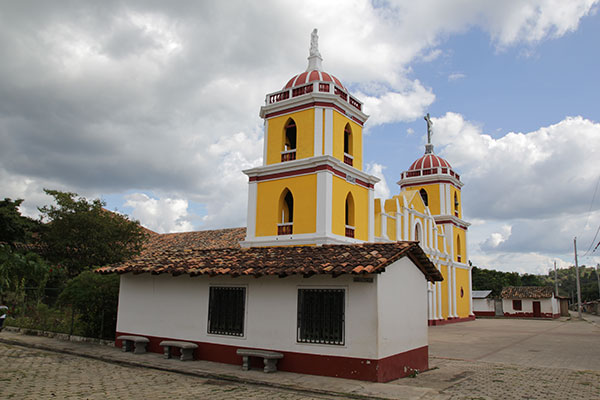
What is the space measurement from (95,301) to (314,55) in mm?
13350

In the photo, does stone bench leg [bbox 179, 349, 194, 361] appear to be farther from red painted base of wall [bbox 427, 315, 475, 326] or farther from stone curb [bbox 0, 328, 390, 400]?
red painted base of wall [bbox 427, 315, 475, 326]

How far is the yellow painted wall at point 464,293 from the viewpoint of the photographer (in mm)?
35469

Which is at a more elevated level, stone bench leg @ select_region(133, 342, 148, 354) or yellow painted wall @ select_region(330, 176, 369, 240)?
yellow painted wall @ select_region(330, 176, 369, 240)

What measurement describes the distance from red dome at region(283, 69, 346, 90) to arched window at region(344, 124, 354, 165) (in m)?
1.82

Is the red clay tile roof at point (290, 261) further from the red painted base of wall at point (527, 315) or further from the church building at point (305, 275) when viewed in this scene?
the red painted base of wall at point (527, 315)

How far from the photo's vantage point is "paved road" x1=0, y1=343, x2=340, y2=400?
8.30 metres

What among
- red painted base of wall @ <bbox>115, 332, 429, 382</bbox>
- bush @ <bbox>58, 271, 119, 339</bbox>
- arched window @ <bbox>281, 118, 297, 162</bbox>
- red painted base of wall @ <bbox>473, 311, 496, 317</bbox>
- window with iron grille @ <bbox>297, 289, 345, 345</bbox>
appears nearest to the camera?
red painted base of wall @ <bbox>115, 332, 429, 382</bbox>

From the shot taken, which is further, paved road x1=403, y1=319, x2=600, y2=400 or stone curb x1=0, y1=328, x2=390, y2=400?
paved road x1=403, y1=319, x2=600, y2=400

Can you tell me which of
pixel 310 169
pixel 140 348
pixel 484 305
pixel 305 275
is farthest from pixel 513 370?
pixel 484 305

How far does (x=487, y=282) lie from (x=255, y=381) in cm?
6189

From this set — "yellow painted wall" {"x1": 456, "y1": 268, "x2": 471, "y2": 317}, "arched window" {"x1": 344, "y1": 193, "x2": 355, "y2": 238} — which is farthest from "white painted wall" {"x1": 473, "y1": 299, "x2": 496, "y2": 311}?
"arched window" {"x1": 344, "y1": 193, "x2": 355, "y2": 238}

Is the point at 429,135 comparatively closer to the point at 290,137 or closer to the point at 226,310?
the point at 290,137

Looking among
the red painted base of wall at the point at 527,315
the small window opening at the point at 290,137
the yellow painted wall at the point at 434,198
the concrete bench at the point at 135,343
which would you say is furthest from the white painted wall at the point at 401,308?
the red painted base of wall at the point at 527,315

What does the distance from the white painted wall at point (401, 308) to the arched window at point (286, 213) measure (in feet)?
22.6
